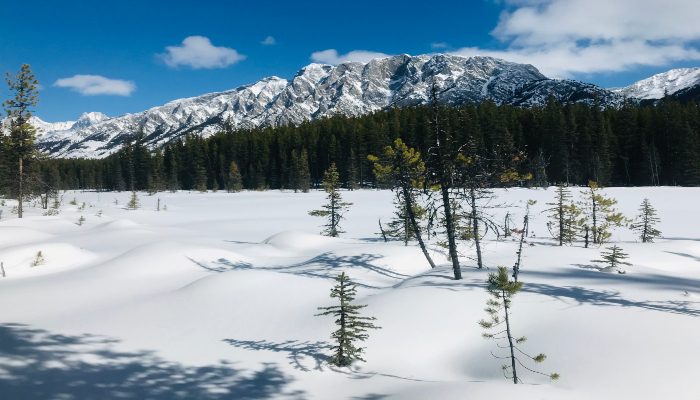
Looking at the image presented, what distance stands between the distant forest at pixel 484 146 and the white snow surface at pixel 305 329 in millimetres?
40555

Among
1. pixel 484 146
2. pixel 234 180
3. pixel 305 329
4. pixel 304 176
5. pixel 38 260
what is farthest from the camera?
pixel 234 180

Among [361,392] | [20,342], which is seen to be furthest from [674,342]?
[20,342]

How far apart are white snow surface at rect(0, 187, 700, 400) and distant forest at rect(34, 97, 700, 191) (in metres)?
40.6

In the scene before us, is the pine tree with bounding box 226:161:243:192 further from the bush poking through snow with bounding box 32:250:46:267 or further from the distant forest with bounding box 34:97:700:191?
the bush poking through snow with bounding box 32:250:46:267

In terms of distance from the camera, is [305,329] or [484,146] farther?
[484,146]

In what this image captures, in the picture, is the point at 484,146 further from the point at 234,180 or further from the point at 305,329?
the point at 234,180

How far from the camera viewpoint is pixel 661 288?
13.0 meters

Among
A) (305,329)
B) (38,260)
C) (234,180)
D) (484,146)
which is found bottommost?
(305,329)

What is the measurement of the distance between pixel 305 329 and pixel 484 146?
51.8 m

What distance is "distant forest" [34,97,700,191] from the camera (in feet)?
224

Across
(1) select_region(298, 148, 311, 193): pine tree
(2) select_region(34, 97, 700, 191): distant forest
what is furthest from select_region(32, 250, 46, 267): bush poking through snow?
(1) select_region(298, 148, 311, 193): pine tree

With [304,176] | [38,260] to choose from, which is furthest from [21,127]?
[304,176]

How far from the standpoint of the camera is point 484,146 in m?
56.4

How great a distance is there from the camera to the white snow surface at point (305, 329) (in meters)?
7.28
